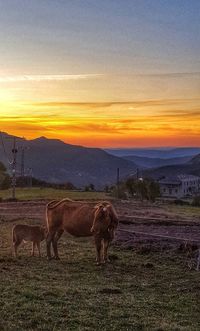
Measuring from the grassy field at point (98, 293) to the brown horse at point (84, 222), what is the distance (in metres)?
0.62

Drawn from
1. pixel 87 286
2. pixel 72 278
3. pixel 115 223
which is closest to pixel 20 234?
pixel 115 223

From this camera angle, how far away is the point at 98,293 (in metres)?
12.0

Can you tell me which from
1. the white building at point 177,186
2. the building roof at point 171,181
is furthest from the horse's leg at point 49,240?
the building roof at point 171,181

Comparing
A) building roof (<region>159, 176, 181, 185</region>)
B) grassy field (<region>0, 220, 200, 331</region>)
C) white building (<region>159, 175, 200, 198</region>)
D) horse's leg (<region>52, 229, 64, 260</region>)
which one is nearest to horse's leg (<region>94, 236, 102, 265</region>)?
grassy field (<region>0, 220, 200, 331</region>)

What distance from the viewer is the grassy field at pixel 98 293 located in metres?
9.66

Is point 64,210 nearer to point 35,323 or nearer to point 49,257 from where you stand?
point 49,257

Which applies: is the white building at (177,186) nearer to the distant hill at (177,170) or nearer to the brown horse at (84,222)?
the distant hill at (177,170)

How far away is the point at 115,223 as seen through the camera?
57.1 ft

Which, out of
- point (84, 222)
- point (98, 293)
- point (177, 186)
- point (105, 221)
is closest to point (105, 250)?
point (105, 221)

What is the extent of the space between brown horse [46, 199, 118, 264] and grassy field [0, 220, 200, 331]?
0.62 meters

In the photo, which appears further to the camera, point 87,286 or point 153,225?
point 153,225

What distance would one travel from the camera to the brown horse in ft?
57.0

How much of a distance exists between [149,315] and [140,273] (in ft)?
15.8

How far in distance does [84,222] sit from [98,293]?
20.6 feet
